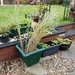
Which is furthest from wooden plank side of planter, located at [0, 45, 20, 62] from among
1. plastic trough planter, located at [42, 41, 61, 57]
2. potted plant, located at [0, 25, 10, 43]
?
plastic trough planter, located at [42, 41, 61, 57]

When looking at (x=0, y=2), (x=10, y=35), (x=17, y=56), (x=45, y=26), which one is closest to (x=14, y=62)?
(x=17, y=56)

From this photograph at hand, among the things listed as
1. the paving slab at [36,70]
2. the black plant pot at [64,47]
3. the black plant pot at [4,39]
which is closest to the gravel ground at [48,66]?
the paving slab at [36,70]

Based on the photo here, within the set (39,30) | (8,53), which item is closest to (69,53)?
(39,30)

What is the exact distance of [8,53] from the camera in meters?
2.91

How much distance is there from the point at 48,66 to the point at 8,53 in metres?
0.93

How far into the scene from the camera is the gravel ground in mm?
2660

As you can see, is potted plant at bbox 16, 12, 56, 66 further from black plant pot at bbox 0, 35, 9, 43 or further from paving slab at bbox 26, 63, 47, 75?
black plant pot at bbox 0, 35, 9, 43

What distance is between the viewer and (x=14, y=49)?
297 centimetres

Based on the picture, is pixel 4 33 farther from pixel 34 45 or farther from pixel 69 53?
pixel 69 53

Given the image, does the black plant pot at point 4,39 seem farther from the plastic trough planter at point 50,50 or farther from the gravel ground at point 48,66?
the plastic trough planter at point 50,50

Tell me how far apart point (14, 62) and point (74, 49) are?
66.7 inches

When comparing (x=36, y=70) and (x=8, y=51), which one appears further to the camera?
(x=8, y=51)

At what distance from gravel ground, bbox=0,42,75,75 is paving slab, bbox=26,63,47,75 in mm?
66

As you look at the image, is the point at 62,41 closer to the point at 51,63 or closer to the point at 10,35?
the point at 51,63
